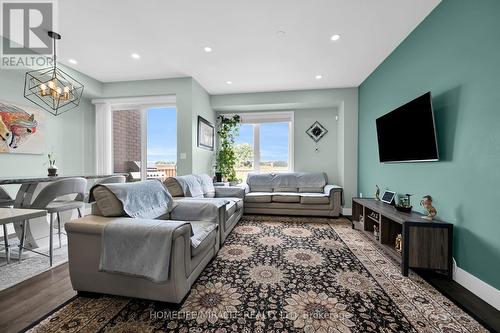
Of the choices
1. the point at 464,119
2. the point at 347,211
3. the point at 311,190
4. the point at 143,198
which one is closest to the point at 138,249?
the point at 143,198

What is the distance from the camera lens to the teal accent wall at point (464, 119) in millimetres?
1590

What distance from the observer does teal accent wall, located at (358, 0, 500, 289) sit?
1.59 metres

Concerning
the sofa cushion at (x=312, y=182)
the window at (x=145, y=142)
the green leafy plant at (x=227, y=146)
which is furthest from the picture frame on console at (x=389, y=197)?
the window at (x=145, y=142)

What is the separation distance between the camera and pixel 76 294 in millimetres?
1697

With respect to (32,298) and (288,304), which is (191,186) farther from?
(288,304)

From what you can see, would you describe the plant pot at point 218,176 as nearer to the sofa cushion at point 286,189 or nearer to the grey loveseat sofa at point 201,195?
the grey loveseat sofa at point 201,195

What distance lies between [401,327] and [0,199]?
13.8 ft

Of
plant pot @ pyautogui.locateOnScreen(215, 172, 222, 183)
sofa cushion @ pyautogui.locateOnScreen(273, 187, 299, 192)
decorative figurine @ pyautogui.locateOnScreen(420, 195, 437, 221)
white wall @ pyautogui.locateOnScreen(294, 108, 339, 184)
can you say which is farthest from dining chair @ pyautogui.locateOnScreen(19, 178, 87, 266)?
white wall @ pyautogui.locateOnScreen(294, 108, 339, 184)

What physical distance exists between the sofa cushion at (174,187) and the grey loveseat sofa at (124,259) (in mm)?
1169

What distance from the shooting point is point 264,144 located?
529cm

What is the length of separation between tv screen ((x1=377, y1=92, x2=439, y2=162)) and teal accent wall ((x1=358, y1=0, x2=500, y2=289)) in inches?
4.6

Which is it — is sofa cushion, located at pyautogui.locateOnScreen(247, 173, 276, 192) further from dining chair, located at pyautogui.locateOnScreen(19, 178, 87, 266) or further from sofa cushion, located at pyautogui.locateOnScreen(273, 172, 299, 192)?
dining chair, located at pyautogui.locateOnScreen(19, 178, 87, 266)

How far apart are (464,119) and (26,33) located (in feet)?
16.5

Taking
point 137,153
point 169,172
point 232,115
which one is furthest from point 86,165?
point 232,115
